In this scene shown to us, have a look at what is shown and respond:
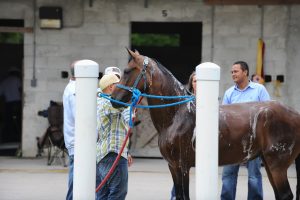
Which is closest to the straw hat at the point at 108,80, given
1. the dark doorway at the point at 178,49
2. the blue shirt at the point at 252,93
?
the blue shirt at the point at 252,93

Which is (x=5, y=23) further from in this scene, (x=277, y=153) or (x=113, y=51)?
(x=277, y=153)

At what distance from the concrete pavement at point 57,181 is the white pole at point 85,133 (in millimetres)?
4101

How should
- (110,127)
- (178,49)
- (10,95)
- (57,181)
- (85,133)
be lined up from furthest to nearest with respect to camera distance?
(178,49), (10,95), (57,181), (110,127), (85,133)

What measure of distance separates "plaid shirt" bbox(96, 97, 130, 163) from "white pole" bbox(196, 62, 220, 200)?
62.4 inches

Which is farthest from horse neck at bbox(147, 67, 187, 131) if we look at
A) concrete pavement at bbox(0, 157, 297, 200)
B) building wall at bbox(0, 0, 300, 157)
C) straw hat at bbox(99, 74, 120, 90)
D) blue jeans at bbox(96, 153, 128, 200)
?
building wall at bbox(0, 0, 300, 157)

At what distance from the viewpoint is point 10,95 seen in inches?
726

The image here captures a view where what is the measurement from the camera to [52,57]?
1595 centimetres

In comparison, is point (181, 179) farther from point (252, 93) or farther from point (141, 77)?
point (252, 93)

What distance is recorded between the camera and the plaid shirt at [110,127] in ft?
26.9

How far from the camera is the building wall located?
15.5 meters

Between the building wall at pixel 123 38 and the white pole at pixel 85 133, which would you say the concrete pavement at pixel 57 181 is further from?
the white pole at pixel 85 133

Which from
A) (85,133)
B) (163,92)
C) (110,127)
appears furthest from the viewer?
(163,92)

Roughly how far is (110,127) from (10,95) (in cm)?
1056

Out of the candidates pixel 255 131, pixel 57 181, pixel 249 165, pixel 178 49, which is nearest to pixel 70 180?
pixel 255 131
